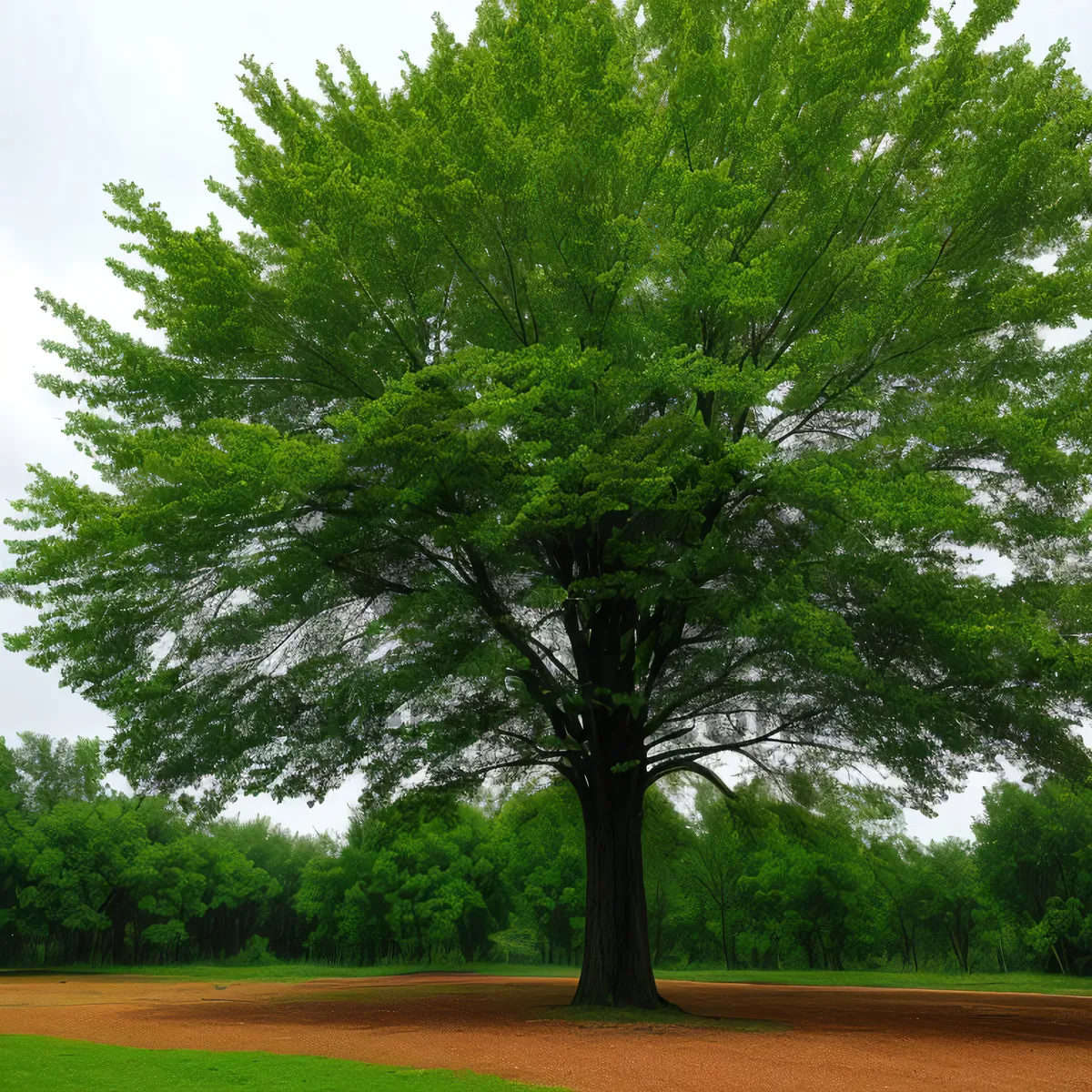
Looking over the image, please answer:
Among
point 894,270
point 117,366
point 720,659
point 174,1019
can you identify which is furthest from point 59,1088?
point 894,270

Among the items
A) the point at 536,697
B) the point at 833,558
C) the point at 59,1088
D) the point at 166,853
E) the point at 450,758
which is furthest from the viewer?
the point at 166,853

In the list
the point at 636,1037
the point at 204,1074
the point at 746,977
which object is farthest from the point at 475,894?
the point at 204,1074

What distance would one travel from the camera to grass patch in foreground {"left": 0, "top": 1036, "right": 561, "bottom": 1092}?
6922 millimetres

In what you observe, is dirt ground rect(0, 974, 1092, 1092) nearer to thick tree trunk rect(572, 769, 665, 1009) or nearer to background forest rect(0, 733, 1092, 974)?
thick tree trunk rect(572, 769, 665, 1009)

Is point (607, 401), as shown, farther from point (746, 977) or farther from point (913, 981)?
point (913, 981)

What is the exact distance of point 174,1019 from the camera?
13.3 meters

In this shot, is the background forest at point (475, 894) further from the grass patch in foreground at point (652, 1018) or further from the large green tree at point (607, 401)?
the large green tree at point (607, 401)

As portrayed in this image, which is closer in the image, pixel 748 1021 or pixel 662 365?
pixel 662 365

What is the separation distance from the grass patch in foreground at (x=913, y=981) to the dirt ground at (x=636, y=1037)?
39.8ft

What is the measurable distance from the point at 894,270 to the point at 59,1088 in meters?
11.5

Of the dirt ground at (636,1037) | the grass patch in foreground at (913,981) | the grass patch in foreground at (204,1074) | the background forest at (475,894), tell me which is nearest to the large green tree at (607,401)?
the dirt ground at (636,1037)

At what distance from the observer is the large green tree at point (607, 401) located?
1109cm

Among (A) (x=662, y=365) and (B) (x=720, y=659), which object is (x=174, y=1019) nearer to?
(B) (x=720, y=659)

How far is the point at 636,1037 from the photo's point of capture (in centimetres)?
1077
